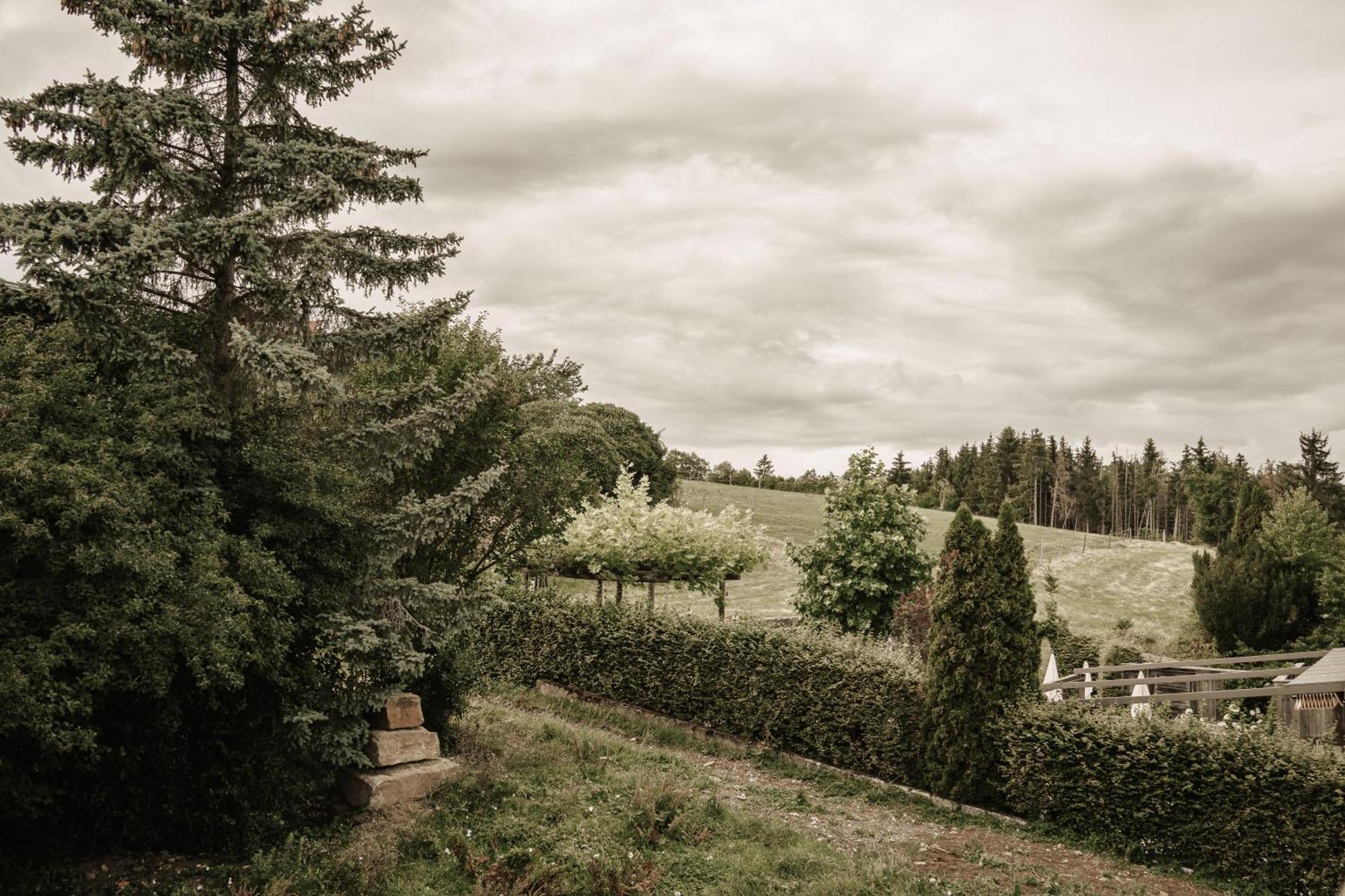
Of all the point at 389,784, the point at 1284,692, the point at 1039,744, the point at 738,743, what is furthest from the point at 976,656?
the point at 389,784

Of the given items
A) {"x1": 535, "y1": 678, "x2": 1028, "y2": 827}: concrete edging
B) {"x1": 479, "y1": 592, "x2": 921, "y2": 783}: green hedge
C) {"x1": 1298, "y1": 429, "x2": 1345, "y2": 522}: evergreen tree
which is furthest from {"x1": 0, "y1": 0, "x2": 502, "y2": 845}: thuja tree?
{"x1": 1298, "y1": 429, "x2": 1345, "y2": 522}: evergreen tree

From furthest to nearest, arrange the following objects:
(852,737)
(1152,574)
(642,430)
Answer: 1. (642,430)
2. (1152,574)
3. (852,737)

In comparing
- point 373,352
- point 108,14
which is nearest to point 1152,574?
point 373,352

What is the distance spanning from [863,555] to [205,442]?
11.2 meters

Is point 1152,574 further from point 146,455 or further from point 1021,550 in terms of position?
point 146,455

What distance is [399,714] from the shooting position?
849 centimetres

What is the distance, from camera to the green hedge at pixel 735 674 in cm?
1084

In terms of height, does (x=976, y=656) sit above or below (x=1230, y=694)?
above

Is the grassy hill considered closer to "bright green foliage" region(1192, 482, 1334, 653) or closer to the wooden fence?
"bright green foliage" region(1192, 482, 1334, 653)

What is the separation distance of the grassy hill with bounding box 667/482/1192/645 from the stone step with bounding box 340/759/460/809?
10105 mm

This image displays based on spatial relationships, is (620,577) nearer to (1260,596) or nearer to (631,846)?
(631,846)

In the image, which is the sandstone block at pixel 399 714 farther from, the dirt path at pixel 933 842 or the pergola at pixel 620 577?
the pergola at pixel 620 577

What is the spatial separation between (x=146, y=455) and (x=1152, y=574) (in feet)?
162

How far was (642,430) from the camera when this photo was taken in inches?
1901
